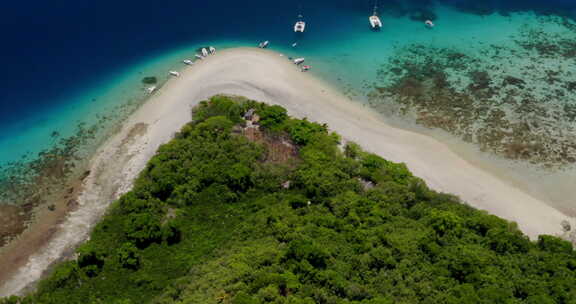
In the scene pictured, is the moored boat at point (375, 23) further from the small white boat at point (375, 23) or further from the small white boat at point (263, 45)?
the small white boat at point (263, 45)

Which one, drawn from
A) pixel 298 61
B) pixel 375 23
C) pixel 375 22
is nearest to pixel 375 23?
pixel 375 23

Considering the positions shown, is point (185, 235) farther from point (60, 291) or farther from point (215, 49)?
point (215, 49)

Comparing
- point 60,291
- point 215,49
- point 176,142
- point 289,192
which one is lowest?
point 60,291

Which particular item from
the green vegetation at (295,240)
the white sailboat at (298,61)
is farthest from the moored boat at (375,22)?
the green vegetation at (295,240)

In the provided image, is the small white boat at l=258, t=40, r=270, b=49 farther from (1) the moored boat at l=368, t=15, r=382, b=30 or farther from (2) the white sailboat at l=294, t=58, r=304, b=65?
(1) the moored boat at l=368, t=15, r=382, b=30

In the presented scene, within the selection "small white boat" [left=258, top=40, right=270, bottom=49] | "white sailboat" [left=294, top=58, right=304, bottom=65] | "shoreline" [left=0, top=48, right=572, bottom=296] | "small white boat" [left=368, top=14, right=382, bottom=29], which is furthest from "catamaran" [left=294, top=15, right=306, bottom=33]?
"small white boat" [left=368, top=14, right=382, bottom=29]

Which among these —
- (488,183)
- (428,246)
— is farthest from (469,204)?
(428,246)

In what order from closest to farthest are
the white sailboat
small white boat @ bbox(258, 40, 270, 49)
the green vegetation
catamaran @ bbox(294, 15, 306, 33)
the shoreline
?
1. the green vegetation
2. the shoreline
3. the white sailboat
4. small white boat @ bbox(258, 40, 270, 49)
5. catamaran @ bbox(294, 15, 306, 33)
